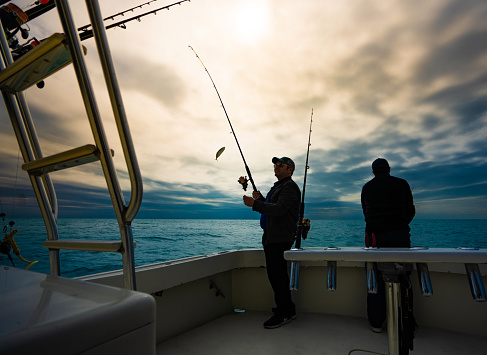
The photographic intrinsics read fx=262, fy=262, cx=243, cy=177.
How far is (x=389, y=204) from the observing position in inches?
78.0

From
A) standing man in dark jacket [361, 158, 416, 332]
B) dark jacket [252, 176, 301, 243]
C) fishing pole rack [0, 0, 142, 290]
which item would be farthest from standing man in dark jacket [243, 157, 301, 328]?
fishing pole rack [0, 0, 142, 290]

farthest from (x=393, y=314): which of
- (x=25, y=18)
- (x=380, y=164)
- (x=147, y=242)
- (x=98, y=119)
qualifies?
(x=147, y=242)

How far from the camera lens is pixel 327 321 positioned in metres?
2.29

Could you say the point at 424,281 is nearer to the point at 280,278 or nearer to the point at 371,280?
the point at 371,280

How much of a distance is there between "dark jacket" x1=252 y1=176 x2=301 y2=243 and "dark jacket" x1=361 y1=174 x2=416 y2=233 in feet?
1.93

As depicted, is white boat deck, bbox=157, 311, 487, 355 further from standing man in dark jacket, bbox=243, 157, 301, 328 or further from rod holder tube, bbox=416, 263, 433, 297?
rod holder tube, bbox=416, 263, 433, 297

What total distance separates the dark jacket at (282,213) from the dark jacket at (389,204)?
59cm

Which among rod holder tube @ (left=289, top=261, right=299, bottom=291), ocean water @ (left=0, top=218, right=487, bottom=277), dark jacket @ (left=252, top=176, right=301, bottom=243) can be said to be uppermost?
dark jacket @ (left=252, top=176, right=301, bottom=243)

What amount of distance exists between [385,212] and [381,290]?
0.59 m

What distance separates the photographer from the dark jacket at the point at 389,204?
1.96m

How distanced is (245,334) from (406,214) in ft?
5.08

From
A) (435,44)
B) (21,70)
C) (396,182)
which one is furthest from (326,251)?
(435,44)

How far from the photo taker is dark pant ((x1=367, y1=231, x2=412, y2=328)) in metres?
1.95

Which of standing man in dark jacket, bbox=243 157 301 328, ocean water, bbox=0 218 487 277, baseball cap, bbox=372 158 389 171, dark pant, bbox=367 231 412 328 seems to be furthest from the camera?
ocean water, bbox=0 218 487 277
